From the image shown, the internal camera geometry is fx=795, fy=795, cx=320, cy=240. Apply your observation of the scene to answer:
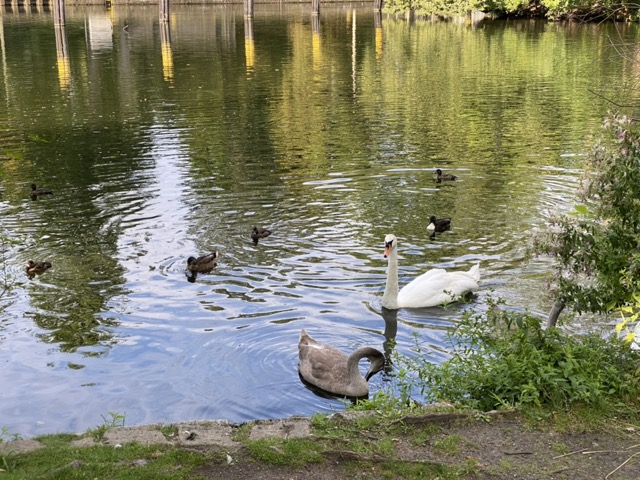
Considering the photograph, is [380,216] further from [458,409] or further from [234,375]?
[458,409]

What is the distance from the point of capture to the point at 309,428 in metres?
6.97

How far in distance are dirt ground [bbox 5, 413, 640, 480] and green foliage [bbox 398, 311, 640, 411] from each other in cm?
38

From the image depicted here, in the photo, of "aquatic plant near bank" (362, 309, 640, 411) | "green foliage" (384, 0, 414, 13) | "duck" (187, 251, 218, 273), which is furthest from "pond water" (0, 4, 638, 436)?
"green foliage" (384, 0, 414, 13)

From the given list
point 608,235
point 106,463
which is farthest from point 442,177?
point 106,463

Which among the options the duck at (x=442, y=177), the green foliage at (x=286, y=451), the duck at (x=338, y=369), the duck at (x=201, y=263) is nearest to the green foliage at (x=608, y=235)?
the duck at (x=338, y=369)

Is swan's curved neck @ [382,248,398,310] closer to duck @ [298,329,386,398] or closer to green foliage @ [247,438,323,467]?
duck @ [298,329,386,398]

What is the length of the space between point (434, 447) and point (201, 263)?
7.75 metres

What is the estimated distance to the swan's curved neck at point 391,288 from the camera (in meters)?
12.1

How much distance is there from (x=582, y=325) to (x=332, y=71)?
34.0 meters

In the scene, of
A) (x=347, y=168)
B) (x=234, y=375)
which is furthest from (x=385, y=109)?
(x=234, y=375)

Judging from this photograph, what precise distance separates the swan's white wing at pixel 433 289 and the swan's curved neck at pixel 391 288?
0.12 meters

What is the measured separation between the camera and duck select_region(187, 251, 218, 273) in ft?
44.7

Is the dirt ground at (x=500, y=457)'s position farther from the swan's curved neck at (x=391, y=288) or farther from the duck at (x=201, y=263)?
the duck at (x=201, y=263)

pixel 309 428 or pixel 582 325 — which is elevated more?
pixel 309 428
